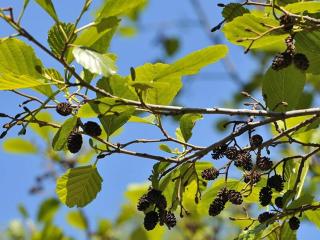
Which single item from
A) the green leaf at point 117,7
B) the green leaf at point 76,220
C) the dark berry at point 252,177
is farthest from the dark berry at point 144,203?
the green leaf at point 76,220

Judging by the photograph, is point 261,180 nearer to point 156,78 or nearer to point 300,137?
point 300,137

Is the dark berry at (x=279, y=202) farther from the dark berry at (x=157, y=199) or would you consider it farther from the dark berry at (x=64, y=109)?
the dark berry at (x=64, y=109)

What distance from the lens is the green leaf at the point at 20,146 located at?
3551 mm

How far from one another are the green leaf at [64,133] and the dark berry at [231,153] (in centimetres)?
36

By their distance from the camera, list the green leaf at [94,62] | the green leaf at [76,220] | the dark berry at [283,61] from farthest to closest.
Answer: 1. the green leaf at [76,220]
2. the dark berry at [283,61]
3. the green leaf at [94,62]

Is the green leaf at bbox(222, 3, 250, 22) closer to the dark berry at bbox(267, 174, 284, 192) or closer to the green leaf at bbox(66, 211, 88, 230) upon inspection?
the dark berry at bbox(267, 174, 284, 192)

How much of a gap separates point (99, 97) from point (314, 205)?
58cm

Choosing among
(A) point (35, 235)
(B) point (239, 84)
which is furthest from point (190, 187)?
(B) point (239, 84)

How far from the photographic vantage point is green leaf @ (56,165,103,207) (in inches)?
64.3

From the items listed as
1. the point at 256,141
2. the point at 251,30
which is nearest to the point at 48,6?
the point at 251,30

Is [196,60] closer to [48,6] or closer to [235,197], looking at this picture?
[48,6]

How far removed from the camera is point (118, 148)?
4.80 feet

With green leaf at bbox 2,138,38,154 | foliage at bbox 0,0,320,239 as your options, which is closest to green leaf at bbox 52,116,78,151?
foliage at bbox 0,0,320,239

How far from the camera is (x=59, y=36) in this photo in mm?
1317
